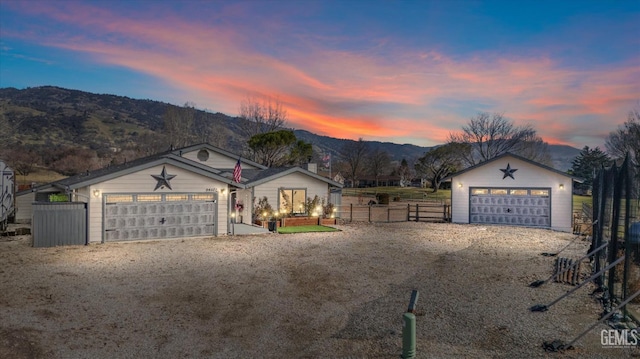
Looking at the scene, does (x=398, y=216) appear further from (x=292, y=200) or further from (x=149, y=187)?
(x=149, y=187)

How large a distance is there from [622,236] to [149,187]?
18.8 meters

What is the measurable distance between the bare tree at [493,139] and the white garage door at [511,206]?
41060mm

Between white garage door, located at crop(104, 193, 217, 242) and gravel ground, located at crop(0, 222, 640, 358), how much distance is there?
5.23ft

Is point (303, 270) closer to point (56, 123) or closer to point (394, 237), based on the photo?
point (394, 237)

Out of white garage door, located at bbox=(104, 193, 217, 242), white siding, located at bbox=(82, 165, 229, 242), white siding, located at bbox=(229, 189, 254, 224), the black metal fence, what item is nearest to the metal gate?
white siding, located at bbox=(82, 165, 229, 242)

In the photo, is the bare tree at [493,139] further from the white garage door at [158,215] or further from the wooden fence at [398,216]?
the white garage door at [158,215]

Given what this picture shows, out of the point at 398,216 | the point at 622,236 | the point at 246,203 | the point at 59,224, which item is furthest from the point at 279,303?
the point at 398,216

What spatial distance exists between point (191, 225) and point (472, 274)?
13874 mm

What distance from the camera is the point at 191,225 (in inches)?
787

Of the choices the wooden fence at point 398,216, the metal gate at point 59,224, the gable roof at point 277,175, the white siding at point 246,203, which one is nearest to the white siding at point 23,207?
the metal gate at point 59,224

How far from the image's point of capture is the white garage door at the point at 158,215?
18.1 metres

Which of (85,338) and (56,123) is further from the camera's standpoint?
(56,123)

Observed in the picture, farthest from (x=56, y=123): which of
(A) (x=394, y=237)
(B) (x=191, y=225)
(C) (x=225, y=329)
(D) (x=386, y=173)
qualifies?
(C) (x=225, y=329)

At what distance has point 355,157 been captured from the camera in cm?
9469
